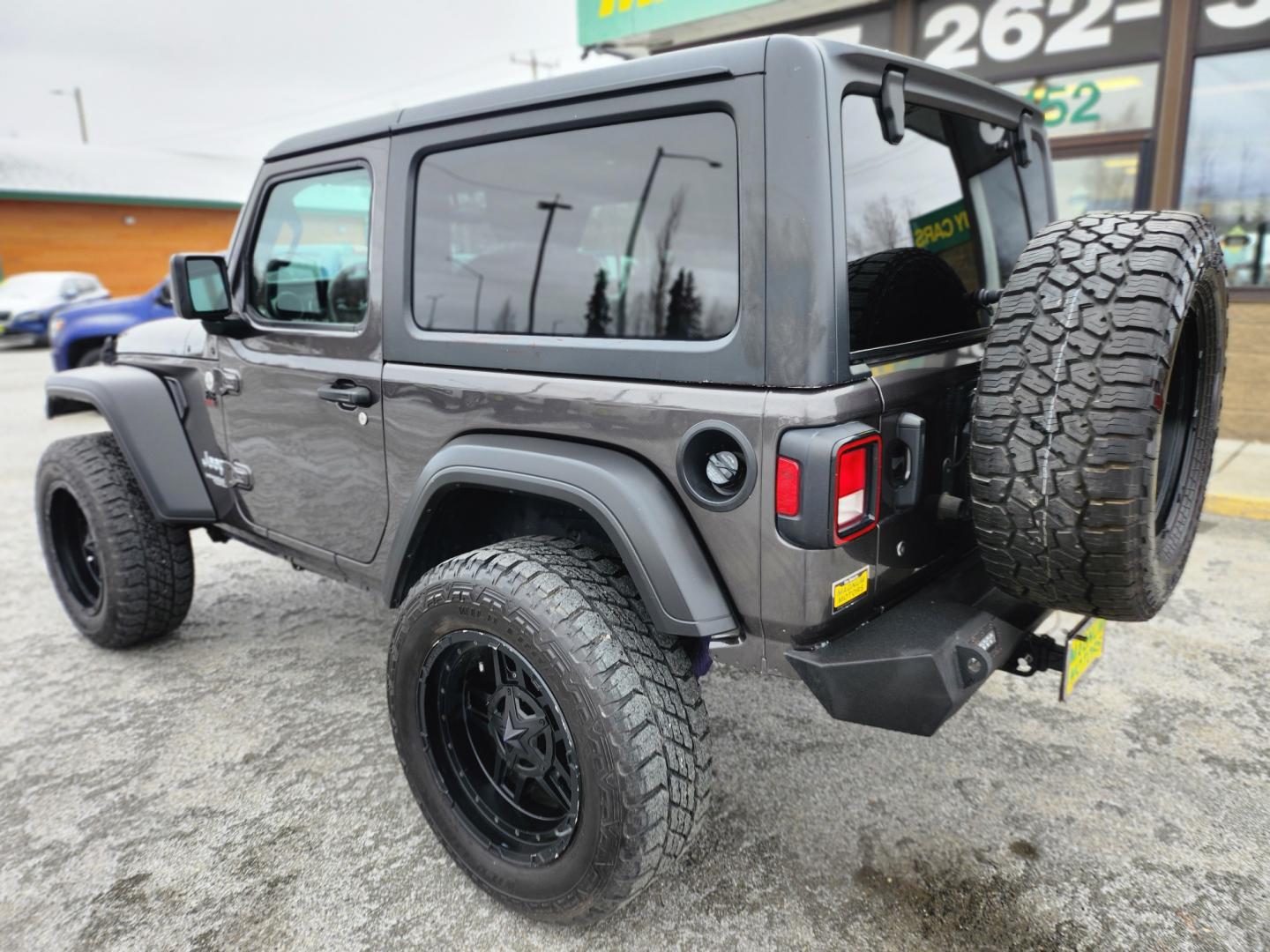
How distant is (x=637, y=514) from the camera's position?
6.01ft

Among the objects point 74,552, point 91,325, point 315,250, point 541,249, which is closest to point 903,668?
point 541,249

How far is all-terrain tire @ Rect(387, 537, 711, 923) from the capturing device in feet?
5.96

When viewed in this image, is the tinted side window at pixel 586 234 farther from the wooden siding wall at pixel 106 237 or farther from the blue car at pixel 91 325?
the wooden siding wall at pixel 106 237

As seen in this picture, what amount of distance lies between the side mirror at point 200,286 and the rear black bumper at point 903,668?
7.21ft

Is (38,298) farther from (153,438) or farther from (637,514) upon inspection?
(637,514)

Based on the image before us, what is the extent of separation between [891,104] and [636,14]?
26.0ft

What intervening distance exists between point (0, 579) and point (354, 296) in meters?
3.22

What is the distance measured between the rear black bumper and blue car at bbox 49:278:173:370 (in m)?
9.82

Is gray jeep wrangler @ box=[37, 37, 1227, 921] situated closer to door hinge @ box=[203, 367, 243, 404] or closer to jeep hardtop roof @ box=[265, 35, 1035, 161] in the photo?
jeep hardtop roof @ box=[265, 35, 1035, 161]

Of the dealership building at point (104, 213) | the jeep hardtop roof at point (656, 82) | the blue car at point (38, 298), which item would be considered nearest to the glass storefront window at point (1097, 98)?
the jeep hardtop roof at point (656, 82)

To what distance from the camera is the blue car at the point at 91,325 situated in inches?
388

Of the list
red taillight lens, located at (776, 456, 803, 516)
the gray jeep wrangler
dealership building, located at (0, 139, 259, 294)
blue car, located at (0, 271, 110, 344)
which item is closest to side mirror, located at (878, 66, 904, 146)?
Answer: the gray jeep wrangler

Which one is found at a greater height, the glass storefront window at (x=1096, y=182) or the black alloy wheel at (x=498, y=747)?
the glass storefront window at (x=1096, y=182)

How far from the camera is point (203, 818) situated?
8.25 ft
